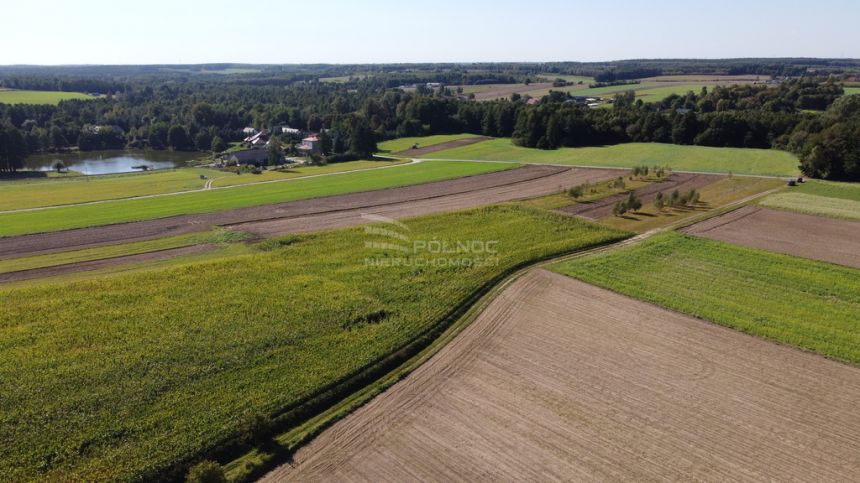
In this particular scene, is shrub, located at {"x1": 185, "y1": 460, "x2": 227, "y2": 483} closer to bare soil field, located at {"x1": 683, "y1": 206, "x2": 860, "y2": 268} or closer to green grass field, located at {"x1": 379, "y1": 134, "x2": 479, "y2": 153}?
bare soil field, located at {"x1": 683, "y1": 206, "x2": 860, "y2": 268}

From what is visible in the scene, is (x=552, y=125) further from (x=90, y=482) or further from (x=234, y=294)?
(x=90, y=482)

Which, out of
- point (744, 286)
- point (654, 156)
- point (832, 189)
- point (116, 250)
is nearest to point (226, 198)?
point (116, 250)

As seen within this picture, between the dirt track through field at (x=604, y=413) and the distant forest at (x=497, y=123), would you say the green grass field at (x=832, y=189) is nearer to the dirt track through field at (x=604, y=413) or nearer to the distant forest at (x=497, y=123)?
the distant forest at (x=497, y=123)

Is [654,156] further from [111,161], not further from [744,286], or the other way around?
[111,161]

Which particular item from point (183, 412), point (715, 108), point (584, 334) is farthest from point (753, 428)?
point (715, 108)

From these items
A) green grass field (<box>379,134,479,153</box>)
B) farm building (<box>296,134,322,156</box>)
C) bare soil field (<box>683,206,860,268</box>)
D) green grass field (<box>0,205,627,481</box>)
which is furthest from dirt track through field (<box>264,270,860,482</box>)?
farm building (<box>296,134,322,156</box>)
